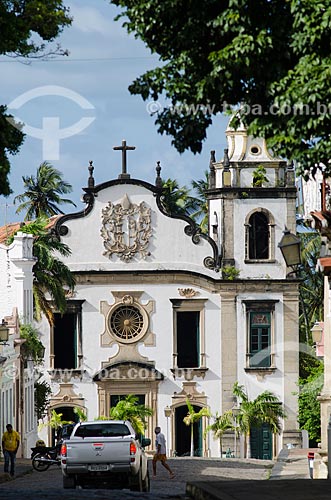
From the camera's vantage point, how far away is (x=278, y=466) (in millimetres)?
37000

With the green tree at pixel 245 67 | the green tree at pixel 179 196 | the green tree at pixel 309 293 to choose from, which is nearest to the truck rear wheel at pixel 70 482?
the green tree at pixel 245 67

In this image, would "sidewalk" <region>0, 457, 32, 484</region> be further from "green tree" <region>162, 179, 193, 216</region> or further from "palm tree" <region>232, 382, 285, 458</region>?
"green tree" <region>162, 179, 193, 216</region>

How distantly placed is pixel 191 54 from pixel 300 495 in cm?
607

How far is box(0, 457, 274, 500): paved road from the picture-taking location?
73.5 ft

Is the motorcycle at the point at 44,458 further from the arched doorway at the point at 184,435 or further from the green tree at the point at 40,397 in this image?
the arched doorway at the point at 184,435

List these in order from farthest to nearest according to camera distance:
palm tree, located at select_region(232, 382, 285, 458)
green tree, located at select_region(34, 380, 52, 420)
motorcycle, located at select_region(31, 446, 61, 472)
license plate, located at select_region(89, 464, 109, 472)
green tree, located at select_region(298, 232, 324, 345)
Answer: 1. green tree, located at select_region(298, 232, 324, 345)
2. palm tree, located at select_region(232, 382, 285, 458)
3. green tree, located at select_region(34, 380, 52, 420)
4. motorcycle, located at select_region(31, 446, 61, 472)
5. license plate, located at select_region(89, 464, 109, 472)

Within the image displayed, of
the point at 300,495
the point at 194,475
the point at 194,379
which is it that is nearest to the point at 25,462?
the point at 194,475

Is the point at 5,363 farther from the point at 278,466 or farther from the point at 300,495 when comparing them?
the point at 300,495

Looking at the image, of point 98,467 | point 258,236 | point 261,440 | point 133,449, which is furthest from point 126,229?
point 98,467

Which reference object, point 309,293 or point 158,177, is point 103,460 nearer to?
point 158,177

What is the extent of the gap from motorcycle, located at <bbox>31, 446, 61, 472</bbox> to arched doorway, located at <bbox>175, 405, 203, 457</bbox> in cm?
1883

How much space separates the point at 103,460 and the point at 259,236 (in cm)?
3322

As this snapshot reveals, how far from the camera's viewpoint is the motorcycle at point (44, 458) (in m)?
37.1

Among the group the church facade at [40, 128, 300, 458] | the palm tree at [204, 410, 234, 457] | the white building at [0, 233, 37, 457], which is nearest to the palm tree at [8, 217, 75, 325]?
the white building at [0, 233, 37, 457]
